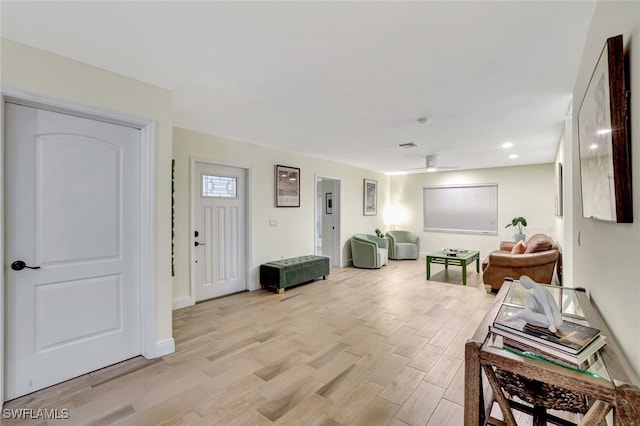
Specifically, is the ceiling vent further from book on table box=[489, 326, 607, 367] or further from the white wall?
book on table box=[489, 326, 607, 367]

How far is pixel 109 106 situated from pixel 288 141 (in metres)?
2.57

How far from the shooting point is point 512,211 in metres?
6.98

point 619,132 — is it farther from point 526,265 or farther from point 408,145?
point 526,265

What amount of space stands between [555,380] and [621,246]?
606 millimetres

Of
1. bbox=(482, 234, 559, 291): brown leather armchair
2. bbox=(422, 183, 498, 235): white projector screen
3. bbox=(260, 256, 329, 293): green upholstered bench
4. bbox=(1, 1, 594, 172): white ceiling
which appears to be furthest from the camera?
bbox=(422, 183, 498, 235): white projector screen

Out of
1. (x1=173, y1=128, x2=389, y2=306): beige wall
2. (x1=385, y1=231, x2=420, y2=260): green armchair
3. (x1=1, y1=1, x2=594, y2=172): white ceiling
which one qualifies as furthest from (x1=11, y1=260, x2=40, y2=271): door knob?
(x1=385, y1=231, x2=420, y2=260): green armchair

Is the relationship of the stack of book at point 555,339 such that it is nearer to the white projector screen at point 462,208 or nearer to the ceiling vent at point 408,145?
the ceiling vent at point 408,145

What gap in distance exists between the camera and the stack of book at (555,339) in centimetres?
103

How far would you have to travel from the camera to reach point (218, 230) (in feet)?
14.4

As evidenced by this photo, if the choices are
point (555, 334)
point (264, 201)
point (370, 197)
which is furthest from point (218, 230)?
point (370, 197)

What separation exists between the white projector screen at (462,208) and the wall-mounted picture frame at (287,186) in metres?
4.45

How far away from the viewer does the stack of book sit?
1.03m

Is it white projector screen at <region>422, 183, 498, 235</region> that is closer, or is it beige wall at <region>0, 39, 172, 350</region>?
beige wall at <region>0, 39, 172, 350</region>

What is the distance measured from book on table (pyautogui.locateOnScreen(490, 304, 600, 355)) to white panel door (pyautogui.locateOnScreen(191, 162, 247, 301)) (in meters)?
3.72
